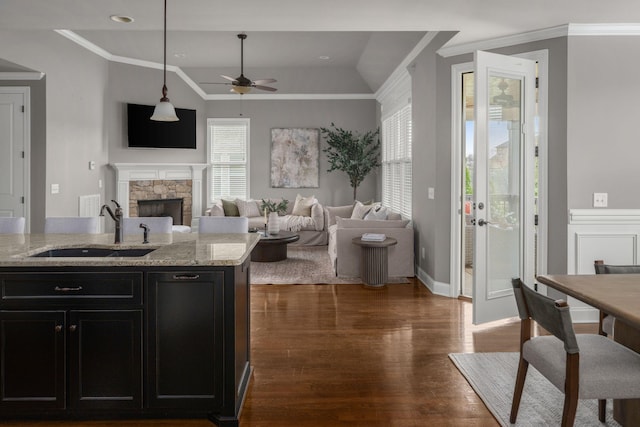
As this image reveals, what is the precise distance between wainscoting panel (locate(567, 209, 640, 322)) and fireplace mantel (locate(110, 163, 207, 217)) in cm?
677

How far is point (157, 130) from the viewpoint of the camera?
28.9 feet

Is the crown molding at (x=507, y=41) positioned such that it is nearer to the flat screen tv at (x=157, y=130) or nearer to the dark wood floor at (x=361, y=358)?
the dark wood floor at (x=361, y=358)

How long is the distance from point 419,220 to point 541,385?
3270 mm

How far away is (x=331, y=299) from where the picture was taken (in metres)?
5.32

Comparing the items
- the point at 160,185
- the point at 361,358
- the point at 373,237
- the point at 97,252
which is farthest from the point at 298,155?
the point at 97,252

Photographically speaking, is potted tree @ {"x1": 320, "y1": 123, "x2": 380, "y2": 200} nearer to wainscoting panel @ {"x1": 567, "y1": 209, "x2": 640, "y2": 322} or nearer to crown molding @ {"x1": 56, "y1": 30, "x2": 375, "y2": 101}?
crown molding @ {"x1": 56, "y1": 30, "x2": 375, "y2": 101}

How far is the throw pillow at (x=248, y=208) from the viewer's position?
9453 mm

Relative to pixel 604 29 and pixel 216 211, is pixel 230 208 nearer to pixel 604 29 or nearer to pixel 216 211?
pixel 216 211

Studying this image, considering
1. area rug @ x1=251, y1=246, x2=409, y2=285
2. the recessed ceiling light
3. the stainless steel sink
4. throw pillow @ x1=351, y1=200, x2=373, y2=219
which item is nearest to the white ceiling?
the recessed ceiling light

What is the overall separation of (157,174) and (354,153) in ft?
12.0

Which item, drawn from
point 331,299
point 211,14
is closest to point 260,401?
point 331,299

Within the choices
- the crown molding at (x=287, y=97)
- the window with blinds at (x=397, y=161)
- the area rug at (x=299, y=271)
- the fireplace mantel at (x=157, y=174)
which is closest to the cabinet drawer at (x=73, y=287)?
the area rug at (x=299, y=271)

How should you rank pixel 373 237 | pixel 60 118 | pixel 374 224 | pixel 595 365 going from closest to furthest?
1. pixel 595 365
2. pixel 373 237
3. pixel 60 118
4. pixel 374 224

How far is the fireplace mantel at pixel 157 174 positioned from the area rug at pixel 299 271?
2510mm
